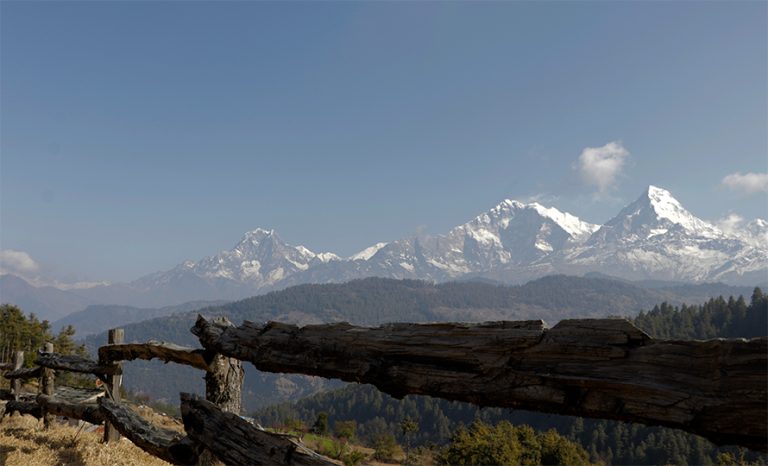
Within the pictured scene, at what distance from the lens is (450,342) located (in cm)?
246

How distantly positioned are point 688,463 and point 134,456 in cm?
11571

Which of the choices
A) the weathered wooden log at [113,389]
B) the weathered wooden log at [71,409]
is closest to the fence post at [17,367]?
the weathered wooden log at [71,409]

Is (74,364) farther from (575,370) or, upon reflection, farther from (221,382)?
(575,370)

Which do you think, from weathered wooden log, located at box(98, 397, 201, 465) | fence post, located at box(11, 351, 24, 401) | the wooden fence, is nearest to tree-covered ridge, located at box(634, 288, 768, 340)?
fence post, located at box(11, 351, 24, 401)

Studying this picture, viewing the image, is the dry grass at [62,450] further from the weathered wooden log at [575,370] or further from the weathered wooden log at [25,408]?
the weathered wooden log at [575,370]

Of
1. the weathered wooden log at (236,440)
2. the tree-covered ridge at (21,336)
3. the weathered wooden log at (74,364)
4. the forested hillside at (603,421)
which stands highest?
the weathered wooden log at (236,440)

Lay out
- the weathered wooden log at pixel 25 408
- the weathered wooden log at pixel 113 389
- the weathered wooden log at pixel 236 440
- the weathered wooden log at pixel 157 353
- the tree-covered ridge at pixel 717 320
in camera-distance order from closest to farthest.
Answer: the weathered wooden log at pixel 236 440 → the weathered wooden log at pixel 157 353 → the weathered wooden log at pixel 113 389 → the weathered wooden log at pixel 25 408 → the tree-covered ridge at pixel 717 320

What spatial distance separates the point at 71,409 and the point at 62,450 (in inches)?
50.3

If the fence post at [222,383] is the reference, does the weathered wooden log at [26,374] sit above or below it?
below

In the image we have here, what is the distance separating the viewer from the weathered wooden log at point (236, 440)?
2.96 metres

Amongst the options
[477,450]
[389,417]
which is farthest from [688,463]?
[389,417]

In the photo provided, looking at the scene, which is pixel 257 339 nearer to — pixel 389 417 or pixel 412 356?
pixel 412 356

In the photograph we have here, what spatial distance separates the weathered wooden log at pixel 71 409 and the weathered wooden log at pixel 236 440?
3.69 metres

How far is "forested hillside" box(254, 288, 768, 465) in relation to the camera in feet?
318
